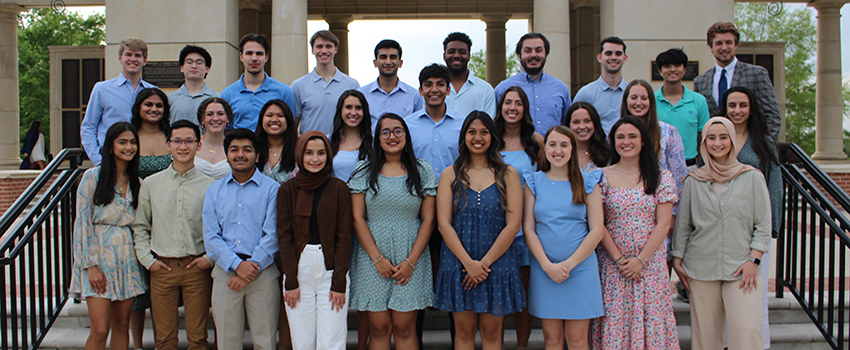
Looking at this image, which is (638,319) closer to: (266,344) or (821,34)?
(266,344)

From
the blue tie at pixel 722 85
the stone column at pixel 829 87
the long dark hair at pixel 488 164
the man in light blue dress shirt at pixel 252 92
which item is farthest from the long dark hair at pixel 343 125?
the stone column at pixel 829 87

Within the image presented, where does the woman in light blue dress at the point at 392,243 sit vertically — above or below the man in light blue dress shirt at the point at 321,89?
below

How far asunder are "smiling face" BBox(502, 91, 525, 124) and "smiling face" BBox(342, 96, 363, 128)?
1.12m

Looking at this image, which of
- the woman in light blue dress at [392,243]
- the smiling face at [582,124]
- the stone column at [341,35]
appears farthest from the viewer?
the stone column at [341,35]

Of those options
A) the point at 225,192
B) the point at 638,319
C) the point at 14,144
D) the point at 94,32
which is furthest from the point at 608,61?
the point at 94,32

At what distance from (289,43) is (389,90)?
472 cm

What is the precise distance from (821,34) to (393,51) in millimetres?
15950

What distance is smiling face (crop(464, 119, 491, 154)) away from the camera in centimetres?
358

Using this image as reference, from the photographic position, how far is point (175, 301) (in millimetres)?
3809

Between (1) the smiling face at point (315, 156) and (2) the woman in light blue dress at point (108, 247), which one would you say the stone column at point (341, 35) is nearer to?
(2) the woman in light blue dress at point (108, 247)

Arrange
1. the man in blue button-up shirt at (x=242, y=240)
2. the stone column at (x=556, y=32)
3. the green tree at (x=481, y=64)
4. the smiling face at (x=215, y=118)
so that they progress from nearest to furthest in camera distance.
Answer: the man in blue button-up shirt at (x=242, y=240), the smiling face at (x=215, y=118), the stone column at (x=556, y=32), the green tree at (x=481, y=64)

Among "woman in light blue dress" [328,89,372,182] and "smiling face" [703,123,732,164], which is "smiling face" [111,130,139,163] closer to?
"woman in light blue dress" [328,89,372,182]

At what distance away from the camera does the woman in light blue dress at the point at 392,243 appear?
140 inches

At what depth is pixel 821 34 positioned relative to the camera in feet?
49.8
